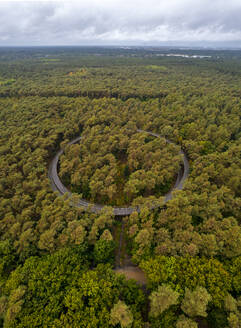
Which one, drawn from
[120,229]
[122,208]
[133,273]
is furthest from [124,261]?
[122,208]

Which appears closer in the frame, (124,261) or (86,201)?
(124,261)

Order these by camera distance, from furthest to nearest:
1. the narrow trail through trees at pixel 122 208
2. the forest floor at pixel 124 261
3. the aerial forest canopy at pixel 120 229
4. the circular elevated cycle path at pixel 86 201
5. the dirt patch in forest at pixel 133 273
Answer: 1. the circular elevated cycle path at pixel 86 201
2. the narrow trail through trees at pixel 122 208
3. the forest floor at pixel 124 261
4. the dirt patch in forest at pixel 133 273
5. the aerial forest canopy at pixel 120 229

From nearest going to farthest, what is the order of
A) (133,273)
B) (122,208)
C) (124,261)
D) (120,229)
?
(133,273) → (124,261) → (120,229) → (122,208)

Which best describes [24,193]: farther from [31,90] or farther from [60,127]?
[31,90]

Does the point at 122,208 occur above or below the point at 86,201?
below

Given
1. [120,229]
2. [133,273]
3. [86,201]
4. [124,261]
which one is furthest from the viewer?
[86,201]

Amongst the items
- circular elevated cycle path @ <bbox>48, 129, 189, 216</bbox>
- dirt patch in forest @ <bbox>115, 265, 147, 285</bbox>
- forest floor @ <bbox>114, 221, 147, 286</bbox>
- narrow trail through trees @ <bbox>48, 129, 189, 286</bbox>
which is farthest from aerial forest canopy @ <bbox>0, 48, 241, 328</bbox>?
circular elevated cycle path @ <bbox>48, 129, 189, 216</bbox>

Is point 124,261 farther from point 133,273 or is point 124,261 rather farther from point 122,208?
point 122,208

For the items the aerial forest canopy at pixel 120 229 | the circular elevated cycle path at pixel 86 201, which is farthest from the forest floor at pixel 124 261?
the circular elevated cycle path at pixel 86 201

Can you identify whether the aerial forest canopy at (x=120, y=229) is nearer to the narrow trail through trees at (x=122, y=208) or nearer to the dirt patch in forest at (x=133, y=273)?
the narrow trail through trees at (x=122, y=208)
